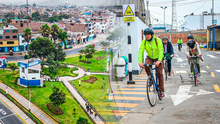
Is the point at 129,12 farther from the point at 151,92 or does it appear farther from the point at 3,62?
the point at 3,62

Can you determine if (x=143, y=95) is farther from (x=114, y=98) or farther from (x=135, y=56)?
(x=135, y=56)

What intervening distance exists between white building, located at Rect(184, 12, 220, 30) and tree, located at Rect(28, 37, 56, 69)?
60824 millimetres

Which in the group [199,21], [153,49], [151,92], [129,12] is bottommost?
[151,92]

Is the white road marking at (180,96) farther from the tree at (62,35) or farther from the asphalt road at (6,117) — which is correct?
the asphalt road at (6,117)

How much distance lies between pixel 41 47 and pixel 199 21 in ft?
212

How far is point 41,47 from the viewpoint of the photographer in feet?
18.9

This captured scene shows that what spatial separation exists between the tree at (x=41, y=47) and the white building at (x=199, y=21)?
60824mm

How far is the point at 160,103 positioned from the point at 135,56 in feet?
16.1

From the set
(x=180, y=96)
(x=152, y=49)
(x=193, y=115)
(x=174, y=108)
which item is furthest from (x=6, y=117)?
(x=180, y=96)

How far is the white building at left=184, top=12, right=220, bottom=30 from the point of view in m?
62.9

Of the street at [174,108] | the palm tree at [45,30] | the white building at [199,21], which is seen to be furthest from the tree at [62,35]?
the white building at [199,21]

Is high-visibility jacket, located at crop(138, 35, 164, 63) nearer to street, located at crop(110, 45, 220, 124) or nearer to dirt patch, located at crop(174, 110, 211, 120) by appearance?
street, located at crop(110, 45, 220, 124)

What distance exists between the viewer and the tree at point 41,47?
17.9 feet

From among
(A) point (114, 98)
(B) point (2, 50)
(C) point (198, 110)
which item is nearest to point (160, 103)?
(C) point (198, 110)
